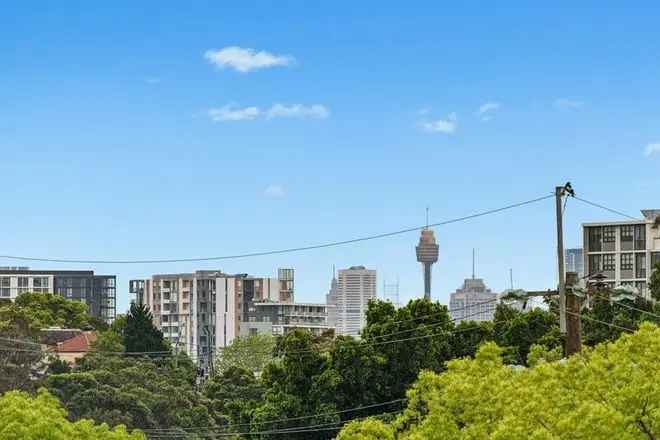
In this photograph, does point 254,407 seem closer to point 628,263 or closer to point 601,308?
point 601,308

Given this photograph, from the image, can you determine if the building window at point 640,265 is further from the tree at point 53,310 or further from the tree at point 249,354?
the tree at point 53,310

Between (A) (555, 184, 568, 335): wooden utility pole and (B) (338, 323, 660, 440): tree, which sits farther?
(A) (555, 184, 568, 335): wooden utility pole

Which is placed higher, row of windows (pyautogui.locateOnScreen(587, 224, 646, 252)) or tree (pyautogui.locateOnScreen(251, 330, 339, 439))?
row of windows (pyautogui.locateOnScreen(587, 224, 646, 252))

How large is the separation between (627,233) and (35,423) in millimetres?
86209

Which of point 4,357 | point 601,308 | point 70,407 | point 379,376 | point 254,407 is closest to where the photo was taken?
point 379,376

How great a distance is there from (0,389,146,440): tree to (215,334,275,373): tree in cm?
10883

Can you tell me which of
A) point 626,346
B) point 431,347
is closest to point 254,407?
point 431,347

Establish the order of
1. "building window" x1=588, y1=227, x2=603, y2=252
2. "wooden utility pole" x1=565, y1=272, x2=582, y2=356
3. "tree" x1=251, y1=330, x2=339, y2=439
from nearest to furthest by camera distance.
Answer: "wooden utility pole" x1=565, y1=272, x2=582, y2=356
"tree" x1=251, y1=330, x2=339, y2=439
"building window" x1=588, y1=227, x2=603, y2=252

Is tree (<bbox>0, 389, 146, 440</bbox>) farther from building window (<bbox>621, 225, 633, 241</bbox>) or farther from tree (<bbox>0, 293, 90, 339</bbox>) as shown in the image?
building window (<bbox>621, 225, 633, 241</bbox>)

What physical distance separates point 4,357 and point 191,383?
41.5 feet

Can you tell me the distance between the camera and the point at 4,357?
97688 millimetres

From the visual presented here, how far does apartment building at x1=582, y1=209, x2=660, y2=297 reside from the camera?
12688 centimetres

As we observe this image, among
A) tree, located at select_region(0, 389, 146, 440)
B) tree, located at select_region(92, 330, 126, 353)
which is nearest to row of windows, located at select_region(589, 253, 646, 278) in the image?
tree, located at select_region(92, 330, 126, 353)

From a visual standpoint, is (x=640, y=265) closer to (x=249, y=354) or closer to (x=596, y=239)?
(x=596, y=239)
